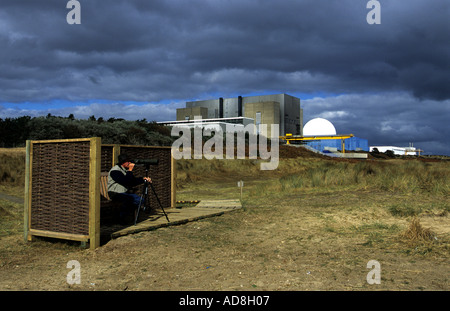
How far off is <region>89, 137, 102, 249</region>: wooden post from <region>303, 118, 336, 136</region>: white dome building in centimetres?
6895

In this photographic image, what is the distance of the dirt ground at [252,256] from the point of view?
4832mm

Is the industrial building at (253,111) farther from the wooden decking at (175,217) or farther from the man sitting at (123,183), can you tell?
the man sitting at (123,183)

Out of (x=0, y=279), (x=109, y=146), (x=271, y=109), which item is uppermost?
(x=271, y=109)

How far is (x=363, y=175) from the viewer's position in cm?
1794

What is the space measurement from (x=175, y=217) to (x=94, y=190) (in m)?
2.79

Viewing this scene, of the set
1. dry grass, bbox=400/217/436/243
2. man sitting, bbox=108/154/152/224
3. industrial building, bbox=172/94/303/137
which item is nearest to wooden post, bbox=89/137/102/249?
man sitting, bbox=108/154/152/224

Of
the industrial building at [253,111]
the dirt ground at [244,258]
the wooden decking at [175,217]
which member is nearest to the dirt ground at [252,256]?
the dirt ground at [244,258]

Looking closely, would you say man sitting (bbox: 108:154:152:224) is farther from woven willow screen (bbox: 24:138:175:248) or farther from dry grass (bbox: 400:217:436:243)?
dry grass (bbox: 400:217:436:243)

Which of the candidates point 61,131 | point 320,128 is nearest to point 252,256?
point 61,131

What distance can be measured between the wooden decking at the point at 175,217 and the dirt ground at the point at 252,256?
0.18 metres

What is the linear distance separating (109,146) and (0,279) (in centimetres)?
452

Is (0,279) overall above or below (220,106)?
below

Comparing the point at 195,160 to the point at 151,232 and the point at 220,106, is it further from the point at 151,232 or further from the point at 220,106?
the point at 220,106
